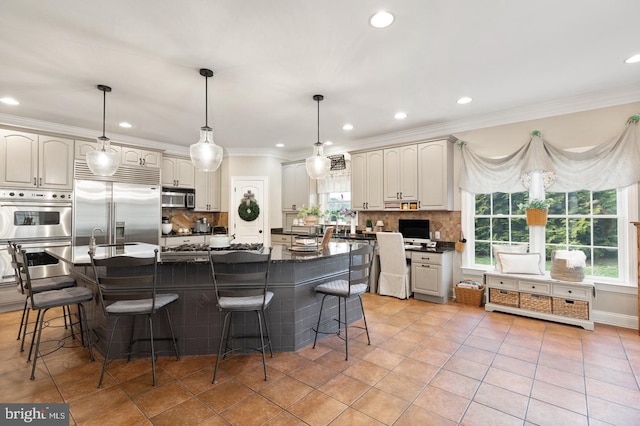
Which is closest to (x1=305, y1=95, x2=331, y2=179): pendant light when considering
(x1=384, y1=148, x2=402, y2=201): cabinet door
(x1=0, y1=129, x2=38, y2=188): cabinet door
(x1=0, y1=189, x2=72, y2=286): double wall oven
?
(x1=384, y1=148, x2=402, y2=201): cabinet door

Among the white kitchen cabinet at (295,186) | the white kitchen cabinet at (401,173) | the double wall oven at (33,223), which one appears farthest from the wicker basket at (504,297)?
the double wall oven at (33,223)

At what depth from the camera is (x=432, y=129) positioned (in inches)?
193

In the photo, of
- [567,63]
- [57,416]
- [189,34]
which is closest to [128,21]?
[189,34]

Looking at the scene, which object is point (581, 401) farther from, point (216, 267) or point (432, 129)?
point (432, 129)

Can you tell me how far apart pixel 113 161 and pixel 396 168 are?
156 inches

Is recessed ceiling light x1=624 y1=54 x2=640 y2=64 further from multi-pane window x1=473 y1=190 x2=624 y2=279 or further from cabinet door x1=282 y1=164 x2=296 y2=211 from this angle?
cabinet door x1=282 y1=164 x2=296 y2=211

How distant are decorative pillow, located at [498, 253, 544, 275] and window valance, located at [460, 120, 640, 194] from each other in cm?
90

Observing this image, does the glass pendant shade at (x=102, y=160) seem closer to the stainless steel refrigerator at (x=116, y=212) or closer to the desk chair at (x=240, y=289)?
the stainless steel refrigerator at (x=116, y=212)

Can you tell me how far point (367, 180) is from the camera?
555cm

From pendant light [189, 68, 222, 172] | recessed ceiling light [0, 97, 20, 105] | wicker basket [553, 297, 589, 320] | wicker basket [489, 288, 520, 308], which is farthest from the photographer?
wicker basket [489, 288, 520, 308]

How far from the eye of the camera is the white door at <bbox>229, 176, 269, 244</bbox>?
650cm

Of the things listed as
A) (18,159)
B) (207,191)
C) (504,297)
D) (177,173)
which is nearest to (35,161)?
(18,159)

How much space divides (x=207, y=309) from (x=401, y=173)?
3.63 meters

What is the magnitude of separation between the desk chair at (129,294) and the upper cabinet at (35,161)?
285 cm
